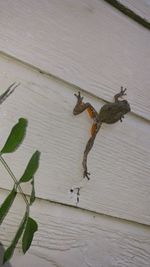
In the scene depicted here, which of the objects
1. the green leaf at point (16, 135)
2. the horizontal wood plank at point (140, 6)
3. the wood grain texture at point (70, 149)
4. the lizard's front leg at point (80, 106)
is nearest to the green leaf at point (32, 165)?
the green leaf at point (16, 135)

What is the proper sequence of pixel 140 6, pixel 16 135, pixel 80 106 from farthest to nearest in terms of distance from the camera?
pixel 140 6 → pixel 80 106 → pixel 16 135

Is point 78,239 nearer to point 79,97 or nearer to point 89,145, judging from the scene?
point 89,145

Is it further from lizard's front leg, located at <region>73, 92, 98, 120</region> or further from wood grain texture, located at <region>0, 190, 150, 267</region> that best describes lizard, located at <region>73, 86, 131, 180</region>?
wood grain texture, located at <region>0, 190, 150, 267</region>

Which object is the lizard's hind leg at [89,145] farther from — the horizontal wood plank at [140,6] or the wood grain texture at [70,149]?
the horizontal wood plank at [140,6]

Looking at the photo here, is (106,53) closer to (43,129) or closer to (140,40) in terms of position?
(140,40)

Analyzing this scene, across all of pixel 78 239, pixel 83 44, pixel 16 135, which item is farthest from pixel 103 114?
pixel 16 135

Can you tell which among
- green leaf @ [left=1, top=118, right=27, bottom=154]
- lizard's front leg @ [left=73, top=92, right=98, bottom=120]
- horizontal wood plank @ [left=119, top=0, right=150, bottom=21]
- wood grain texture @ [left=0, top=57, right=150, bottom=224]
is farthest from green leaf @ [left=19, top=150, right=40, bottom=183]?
horizontal wood plank @ [left=119, top=0, right=150, bottom=21]
